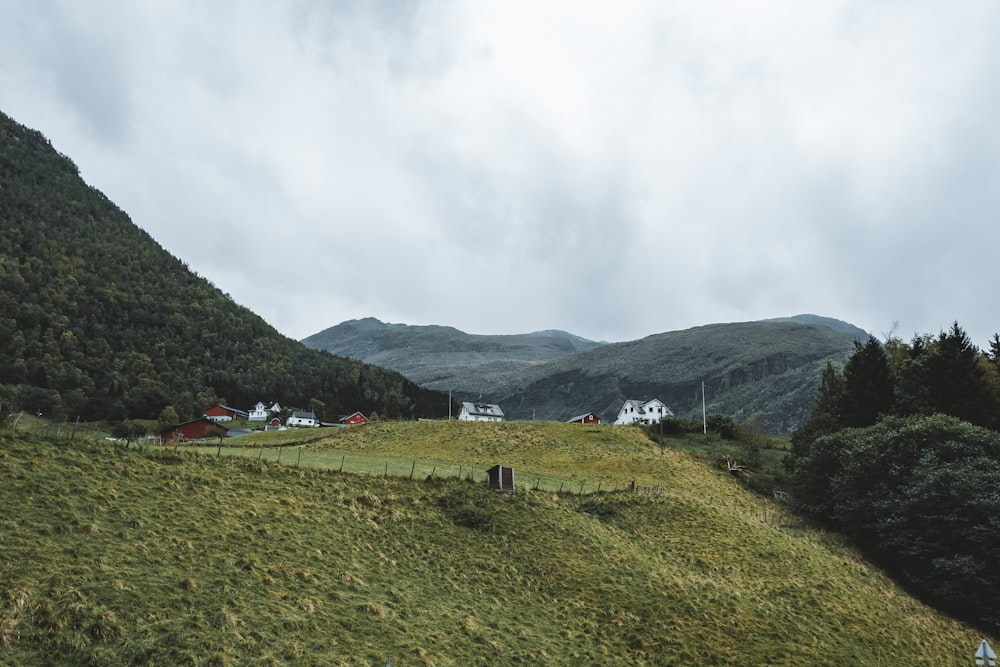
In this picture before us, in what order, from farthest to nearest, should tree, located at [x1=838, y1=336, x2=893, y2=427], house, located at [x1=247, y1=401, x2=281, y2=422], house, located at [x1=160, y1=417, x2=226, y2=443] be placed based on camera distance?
house, located at [x1=247, y1=401, x2=281, y2=422] < house, located at [x1=160, y1=417, x2=226, y2=443] < tree, located at [x1=838, y1=336, x2=893, y2=427]

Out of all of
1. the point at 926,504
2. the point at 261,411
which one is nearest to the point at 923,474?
the point at 926,504

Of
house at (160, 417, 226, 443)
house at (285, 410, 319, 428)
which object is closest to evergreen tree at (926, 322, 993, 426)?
house at (160, 417, 226, 443)

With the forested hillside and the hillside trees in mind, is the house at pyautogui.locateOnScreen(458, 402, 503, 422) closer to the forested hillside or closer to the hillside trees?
the forested hillside

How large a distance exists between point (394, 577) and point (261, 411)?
131 meters

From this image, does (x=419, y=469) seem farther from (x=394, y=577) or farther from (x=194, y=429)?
(x=194, y=429)

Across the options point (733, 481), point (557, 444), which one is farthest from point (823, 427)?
point (557, 444)

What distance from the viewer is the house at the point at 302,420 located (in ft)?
400

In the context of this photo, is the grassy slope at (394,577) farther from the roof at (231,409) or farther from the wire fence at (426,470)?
the roof at (231,409)

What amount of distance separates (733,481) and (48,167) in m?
228

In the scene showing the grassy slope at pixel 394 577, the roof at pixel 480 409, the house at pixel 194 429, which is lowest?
the grassy slope at pixel 394 577

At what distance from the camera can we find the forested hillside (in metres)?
115

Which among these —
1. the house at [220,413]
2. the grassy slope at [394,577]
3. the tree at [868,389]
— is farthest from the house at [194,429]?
the tree at [868,389]

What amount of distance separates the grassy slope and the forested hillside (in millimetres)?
89658

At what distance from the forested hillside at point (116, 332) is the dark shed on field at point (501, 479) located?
295ft
